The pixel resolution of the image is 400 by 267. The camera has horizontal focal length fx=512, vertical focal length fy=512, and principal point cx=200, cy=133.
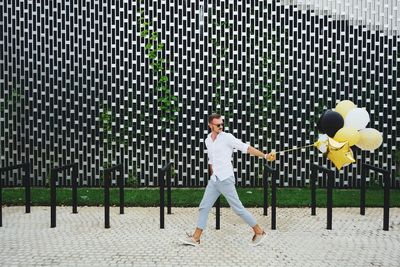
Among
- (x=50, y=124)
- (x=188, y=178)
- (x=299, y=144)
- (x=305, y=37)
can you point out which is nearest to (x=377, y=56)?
(x=305, y=37)

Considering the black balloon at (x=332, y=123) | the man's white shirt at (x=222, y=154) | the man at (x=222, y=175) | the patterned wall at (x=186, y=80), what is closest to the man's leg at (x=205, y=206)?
the man at (x=222, y=175)

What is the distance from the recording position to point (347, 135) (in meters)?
7.75

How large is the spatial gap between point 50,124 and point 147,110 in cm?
228

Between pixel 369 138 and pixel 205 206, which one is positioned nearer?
pixel 205 206

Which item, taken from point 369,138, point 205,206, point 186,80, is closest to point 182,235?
point 205,206

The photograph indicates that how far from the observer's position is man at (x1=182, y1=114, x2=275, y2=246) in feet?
22.6

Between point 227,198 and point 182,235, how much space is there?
1.07 m

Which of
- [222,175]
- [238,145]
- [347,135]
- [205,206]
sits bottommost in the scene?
[205,206]

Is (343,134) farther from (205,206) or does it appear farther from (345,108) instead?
(205,206)

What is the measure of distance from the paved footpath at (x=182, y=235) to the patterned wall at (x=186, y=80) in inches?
104

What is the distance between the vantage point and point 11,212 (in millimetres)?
9211

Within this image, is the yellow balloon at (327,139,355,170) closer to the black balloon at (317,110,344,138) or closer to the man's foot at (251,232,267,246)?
the black balloon at (317,110,344,138)

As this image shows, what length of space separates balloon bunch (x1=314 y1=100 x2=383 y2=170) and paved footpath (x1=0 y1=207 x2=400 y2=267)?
1.20 metres

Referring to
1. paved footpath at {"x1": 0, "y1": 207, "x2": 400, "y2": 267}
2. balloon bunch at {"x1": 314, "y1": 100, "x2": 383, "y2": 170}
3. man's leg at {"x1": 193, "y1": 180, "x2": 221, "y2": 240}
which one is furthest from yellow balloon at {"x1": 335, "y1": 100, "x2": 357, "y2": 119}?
man's leg at {"x1": 193, "y1": 180, "x2": 221, "y2": 240}
